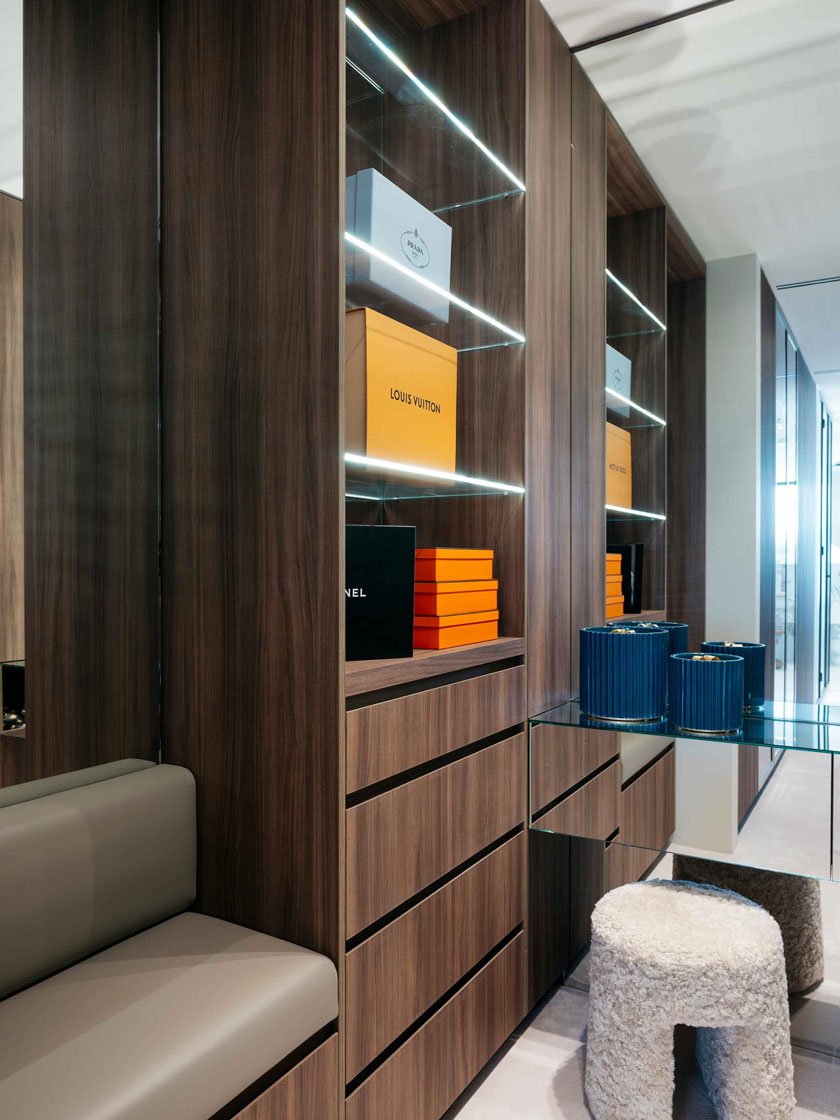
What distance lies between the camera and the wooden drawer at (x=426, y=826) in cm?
142

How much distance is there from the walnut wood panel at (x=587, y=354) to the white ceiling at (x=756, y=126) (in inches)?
6.9

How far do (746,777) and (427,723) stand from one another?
0.71 m

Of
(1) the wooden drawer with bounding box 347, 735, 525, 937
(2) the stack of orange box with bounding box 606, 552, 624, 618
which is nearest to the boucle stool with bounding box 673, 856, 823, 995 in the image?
(1) the wooden drawer with bounding box 347, 735, 525, 937

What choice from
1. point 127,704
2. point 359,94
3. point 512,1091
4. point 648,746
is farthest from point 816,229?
point 512,1091

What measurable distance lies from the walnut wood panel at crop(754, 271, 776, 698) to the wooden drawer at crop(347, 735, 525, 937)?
0.72 metres

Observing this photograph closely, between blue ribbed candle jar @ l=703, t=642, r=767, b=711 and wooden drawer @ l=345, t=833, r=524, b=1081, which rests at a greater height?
blue ribbed candle jar @ l=703, t=642, r=767, b=711

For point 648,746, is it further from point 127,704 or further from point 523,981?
point 127,704

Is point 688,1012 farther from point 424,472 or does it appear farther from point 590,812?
point 424,472

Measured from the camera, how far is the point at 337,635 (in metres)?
1.37

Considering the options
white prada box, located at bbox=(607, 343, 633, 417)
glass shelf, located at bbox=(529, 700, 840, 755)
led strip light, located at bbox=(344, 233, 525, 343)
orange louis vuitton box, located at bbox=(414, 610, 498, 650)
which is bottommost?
glass shelf, located at bbox=(529, 700, 840, 755)

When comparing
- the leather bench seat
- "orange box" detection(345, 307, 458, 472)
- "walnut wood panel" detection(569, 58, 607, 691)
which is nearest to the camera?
the leather bench seat

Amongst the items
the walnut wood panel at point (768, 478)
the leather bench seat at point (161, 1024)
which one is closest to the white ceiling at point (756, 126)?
the walnut wood panel at point (768, 478)

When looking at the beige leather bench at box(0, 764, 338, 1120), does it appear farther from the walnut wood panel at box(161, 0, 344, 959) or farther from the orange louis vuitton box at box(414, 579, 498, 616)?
the orange louis vuitton box at box(414, 579, 498, 616)

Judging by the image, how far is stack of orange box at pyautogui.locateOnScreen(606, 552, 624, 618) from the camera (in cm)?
236
